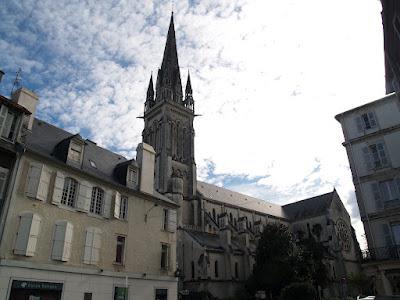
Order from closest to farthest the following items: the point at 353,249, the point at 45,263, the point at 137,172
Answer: the point at 45,263 < the point at 137,172 < the point at 353,249

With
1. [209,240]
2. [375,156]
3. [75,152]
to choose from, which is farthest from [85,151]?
[209,240]

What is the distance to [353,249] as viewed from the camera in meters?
52.1

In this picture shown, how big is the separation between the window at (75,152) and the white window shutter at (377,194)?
588 inches

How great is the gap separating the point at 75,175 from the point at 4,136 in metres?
3.58

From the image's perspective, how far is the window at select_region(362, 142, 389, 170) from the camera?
17.8 m

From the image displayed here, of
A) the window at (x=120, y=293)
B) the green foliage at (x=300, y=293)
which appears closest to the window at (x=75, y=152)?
the window at (x=120, y=293)

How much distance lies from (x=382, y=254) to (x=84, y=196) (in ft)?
46.4

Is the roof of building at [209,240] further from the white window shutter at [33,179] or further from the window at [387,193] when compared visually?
the white window shutter at [33,179]

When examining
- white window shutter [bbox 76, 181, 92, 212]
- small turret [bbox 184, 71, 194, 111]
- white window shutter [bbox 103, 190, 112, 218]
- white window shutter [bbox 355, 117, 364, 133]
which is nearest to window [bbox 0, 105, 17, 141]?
white window shutter [bbox 76, 181, 92, 212]

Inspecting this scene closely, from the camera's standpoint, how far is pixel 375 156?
18.2 metres

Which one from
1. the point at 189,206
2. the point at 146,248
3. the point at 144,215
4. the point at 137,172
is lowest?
the point at 146,248

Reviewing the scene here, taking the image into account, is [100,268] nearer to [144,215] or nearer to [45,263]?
[45,263]

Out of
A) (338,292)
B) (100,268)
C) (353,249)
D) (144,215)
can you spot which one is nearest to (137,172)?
(144,215)

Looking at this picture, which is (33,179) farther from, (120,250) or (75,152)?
(120,250)
